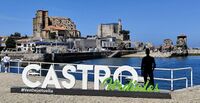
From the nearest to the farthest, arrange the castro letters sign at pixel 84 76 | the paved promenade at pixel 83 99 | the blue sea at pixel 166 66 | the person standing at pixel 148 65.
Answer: the paved promenade at pixel 83 99
the person standing at pixel 148 65
the castro letters sign at pixel 84 76
the blue sea at pixel 166 66

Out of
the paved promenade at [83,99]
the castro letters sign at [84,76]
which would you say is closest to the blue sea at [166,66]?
the castro letters sign at [84,76]

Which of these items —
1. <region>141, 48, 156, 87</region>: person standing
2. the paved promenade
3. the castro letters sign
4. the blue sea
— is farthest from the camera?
the blue sea

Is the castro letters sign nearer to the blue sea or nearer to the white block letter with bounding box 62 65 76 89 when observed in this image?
the white block letter with bounding box 62 65 76 89

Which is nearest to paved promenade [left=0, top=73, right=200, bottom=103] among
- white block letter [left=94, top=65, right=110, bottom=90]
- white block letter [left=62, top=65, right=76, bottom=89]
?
white block letter [left=62, top=65, right=76, bottom=89]

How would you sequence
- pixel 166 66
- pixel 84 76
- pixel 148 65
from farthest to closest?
pixel 166 66
pixel 84 76
pixel 148 65

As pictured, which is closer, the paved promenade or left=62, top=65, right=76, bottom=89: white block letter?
the paved promenade

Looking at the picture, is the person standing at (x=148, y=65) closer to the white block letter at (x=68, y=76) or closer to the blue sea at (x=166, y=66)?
the white block letter at (x=68, y=76)

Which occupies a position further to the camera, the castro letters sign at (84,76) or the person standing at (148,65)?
the castro letters sign at (84,76)

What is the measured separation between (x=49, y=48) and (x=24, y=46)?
25.3m

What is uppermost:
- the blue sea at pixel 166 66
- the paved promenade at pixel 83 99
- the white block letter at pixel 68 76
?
the white block letter at pixel 68 76

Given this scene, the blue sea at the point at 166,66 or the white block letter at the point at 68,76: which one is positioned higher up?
the white block letter at the point at 68,76

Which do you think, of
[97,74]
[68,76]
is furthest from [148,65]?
[68,76]

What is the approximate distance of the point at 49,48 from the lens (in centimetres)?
17000

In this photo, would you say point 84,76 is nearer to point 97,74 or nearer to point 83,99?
point 97,74
